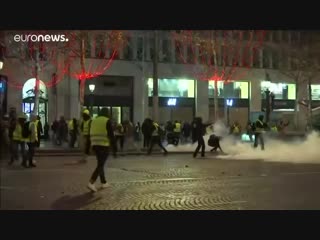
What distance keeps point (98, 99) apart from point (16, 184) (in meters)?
30.1

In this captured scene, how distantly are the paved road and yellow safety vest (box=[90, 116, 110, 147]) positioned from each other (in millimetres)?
1003

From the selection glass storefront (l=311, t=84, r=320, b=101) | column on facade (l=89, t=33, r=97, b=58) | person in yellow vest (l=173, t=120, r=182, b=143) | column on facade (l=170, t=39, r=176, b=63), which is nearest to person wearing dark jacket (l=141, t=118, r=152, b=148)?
person in yellow vest (l=173, t=120, r=182, b=143)

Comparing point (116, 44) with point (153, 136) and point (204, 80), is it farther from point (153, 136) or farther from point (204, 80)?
point (153, 136)

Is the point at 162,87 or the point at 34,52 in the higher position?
the point at 34,52

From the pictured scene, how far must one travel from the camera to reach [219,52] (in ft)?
145

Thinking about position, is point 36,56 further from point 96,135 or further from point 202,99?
point 96,135

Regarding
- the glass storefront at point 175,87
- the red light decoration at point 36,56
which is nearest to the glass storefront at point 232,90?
the glass storefront at point 175,87

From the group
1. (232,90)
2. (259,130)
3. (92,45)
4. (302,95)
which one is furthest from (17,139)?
(302,95)

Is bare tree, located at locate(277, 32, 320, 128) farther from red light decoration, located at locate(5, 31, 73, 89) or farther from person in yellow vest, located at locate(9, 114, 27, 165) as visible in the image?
person in yellow vest, located at locate(9, 114, 27, 165)

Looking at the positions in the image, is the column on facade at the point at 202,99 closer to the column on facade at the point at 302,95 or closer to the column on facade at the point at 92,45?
the column on facade at the point at 302,95

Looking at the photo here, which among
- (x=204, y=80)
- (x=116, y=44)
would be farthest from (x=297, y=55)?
(x=116, y=44)

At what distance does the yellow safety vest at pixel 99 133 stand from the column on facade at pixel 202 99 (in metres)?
35.8

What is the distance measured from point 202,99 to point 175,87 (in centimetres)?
261

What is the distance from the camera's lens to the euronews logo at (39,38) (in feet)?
115
